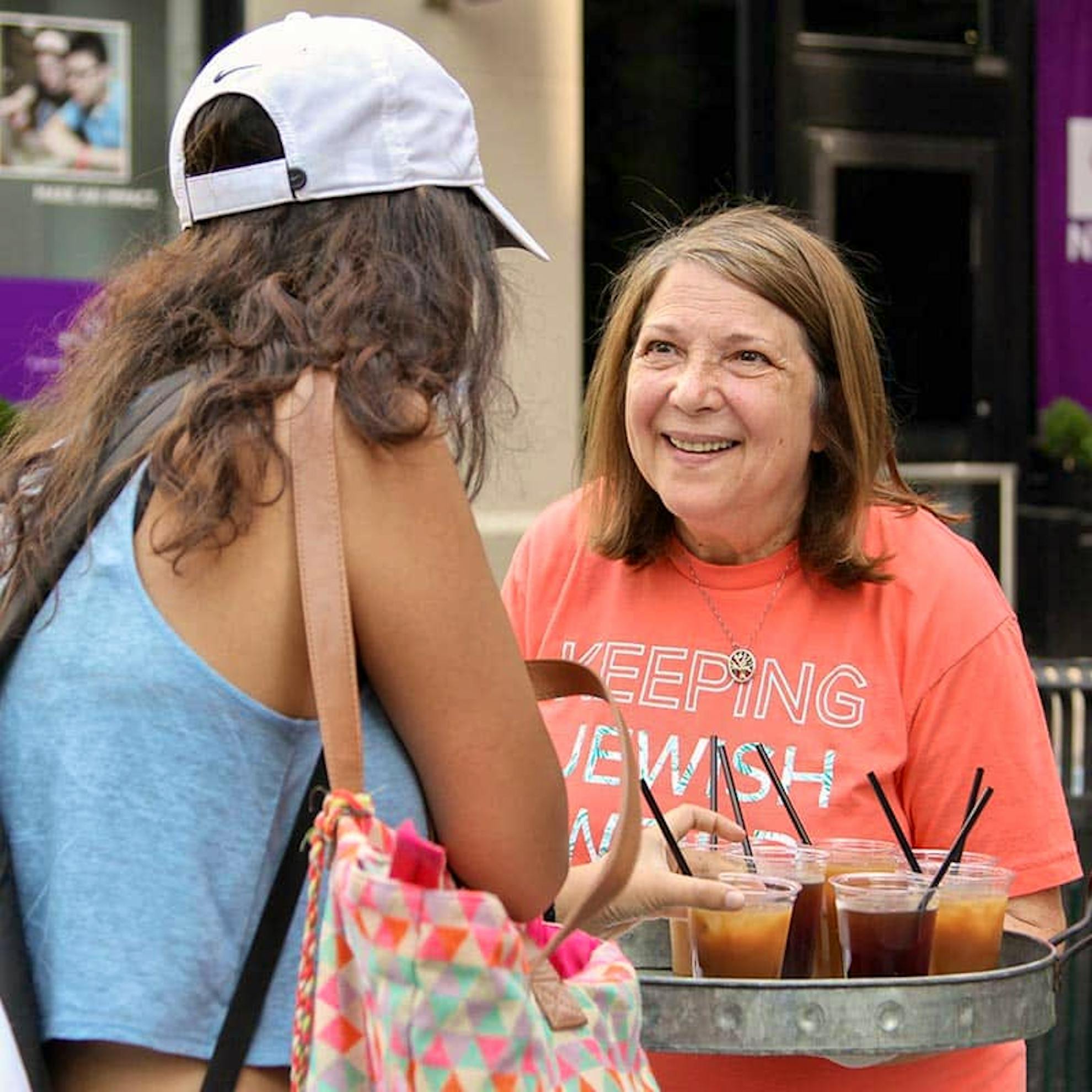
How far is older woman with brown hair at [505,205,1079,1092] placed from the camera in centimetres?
254

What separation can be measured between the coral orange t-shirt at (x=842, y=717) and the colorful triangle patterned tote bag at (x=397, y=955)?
2.94 feet

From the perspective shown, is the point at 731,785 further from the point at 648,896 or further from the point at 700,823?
the point at 648,896

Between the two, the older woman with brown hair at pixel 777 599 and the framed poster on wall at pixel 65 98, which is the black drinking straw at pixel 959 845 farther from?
the framed poster on wall at pixel 65 98

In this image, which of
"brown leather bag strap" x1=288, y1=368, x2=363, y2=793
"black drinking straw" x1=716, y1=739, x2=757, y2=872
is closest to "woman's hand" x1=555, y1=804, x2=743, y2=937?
"black drinking straw" x1=716, y1=739, x2=757, y2=872

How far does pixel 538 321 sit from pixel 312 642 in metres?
4.80

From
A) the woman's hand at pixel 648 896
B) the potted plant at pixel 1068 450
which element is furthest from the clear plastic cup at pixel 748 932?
the potted plant at pixel 1068 450

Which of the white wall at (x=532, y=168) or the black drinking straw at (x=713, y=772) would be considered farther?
the white wall at (x=532, y=168)

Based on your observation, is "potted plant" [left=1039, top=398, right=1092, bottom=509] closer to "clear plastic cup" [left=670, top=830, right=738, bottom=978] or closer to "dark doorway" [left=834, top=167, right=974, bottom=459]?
"dark doorway" [left=834, top=167, right=974, bottom=459]

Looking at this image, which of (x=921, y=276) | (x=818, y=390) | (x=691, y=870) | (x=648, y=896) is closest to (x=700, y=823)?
(x=691, y=870)

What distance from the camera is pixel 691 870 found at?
2.27 meters

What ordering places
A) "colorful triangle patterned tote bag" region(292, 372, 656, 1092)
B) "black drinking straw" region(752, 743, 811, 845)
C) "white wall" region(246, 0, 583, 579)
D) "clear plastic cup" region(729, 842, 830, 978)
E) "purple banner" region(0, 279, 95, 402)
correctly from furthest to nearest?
"white wall" region(246, 0, 583, 579)
"purple banner" region(0, 279, 95, 402)
"black drinking straw" region(752, 743, 811, 845)
"clear plastic cup" region(729, 842, 830, 978)
"colorful triangle patterned tote bag" region(292, 372, 656, 1092)

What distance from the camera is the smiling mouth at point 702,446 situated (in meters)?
2.74

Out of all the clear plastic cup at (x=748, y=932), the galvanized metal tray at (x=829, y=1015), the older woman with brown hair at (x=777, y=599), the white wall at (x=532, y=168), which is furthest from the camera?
the white wall at (x=532, y=168)

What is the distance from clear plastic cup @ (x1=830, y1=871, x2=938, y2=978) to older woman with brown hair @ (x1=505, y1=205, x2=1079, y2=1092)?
0.32 m
